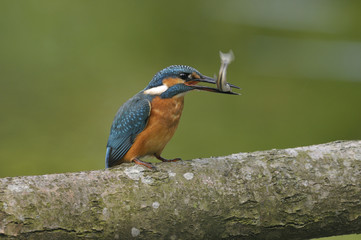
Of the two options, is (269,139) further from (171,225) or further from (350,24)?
(171,225)

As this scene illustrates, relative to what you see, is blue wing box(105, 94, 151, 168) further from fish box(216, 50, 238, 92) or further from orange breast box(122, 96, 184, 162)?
fish box(216, 50, 238, 92)

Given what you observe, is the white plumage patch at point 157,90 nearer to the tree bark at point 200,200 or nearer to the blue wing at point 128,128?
the blue wing at point 128,128

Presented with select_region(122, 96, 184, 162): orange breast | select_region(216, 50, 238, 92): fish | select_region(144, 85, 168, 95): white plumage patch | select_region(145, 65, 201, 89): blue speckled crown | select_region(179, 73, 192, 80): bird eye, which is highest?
select_region(145, 65, 201, 89): blue speckled crown

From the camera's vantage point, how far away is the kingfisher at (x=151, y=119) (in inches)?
125

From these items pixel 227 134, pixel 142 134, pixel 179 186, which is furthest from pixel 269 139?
pixel 179 186

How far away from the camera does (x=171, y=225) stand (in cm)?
247

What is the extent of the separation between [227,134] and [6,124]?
93.5 inches

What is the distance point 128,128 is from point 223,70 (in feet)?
2.21

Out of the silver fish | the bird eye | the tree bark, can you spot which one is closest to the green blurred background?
the bird eye

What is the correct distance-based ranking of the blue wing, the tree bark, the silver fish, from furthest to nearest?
the blue wing, the silver fish, the tree bark

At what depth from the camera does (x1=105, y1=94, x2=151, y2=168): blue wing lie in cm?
317

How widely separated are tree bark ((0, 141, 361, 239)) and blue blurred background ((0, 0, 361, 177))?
8.42ft

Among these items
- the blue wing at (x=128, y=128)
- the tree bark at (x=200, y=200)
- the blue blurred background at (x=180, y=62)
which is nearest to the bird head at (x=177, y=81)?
the blue wing at (x=128, y=128)

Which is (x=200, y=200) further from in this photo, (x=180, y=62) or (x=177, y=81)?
(x=180, y=62)
